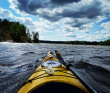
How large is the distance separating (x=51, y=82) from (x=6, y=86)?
103 inches

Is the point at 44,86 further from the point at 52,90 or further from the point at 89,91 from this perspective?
the point at 89,91

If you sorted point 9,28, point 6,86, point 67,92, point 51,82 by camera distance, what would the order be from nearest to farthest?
1. point 67,92
2. point 51,82
3. point 6,86
4. point 9,28

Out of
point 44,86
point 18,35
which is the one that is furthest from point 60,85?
point 18,35

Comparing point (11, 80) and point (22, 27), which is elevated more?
point (22, 27)

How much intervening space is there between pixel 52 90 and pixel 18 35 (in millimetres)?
68121

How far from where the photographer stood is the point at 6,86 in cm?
332

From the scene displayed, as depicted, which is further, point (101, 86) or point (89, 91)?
point (101, 86)

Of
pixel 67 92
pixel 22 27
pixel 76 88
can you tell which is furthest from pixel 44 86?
pixel 22 27

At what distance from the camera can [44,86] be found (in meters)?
1.75

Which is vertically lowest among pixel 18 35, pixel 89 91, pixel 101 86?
pixel 101 86

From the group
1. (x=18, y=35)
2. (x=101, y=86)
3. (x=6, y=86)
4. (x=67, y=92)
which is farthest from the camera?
(x=18, y=35)

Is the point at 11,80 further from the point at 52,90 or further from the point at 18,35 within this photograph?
the point at 18,35

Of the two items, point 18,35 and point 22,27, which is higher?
point 22,27

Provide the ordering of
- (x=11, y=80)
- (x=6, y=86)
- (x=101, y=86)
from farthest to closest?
(x=11, y=80)
(x=101, y=86)
(x=6, y=86)
